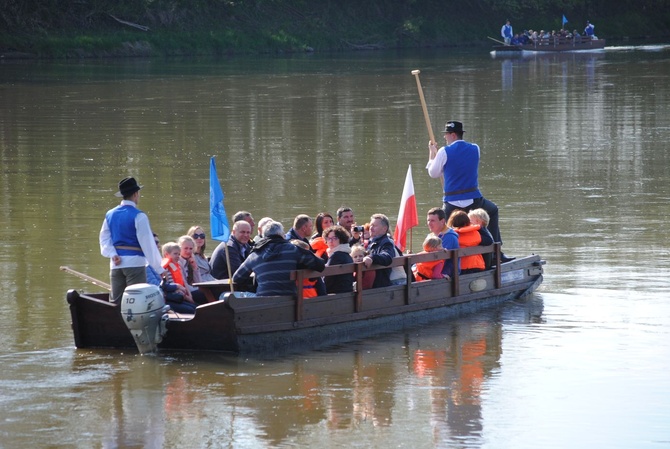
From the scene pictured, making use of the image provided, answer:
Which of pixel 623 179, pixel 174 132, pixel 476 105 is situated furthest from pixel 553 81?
pixel 623 179

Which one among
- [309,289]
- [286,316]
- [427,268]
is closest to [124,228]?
[286,316]

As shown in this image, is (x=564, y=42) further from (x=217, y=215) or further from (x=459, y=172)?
(x=217, y=215)

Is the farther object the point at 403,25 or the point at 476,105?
the point at 403,25

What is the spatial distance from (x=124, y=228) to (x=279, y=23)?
57920 millimetres

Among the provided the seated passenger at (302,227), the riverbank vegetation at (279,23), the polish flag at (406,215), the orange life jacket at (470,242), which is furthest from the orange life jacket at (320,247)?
the riverbank vegetation at (279,23)

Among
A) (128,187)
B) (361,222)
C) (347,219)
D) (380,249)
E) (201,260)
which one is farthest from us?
(361,222)

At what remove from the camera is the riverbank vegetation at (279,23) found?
192 feet

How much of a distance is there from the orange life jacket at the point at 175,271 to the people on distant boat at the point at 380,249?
5.73 feet

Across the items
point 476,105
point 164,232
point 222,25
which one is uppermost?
point 222,25

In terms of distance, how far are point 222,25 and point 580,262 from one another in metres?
52.2

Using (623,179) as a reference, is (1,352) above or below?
below

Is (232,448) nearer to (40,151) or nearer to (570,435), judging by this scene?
(570,435)

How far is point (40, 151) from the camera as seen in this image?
85.0 ft

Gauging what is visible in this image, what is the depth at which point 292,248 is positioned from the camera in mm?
11891
